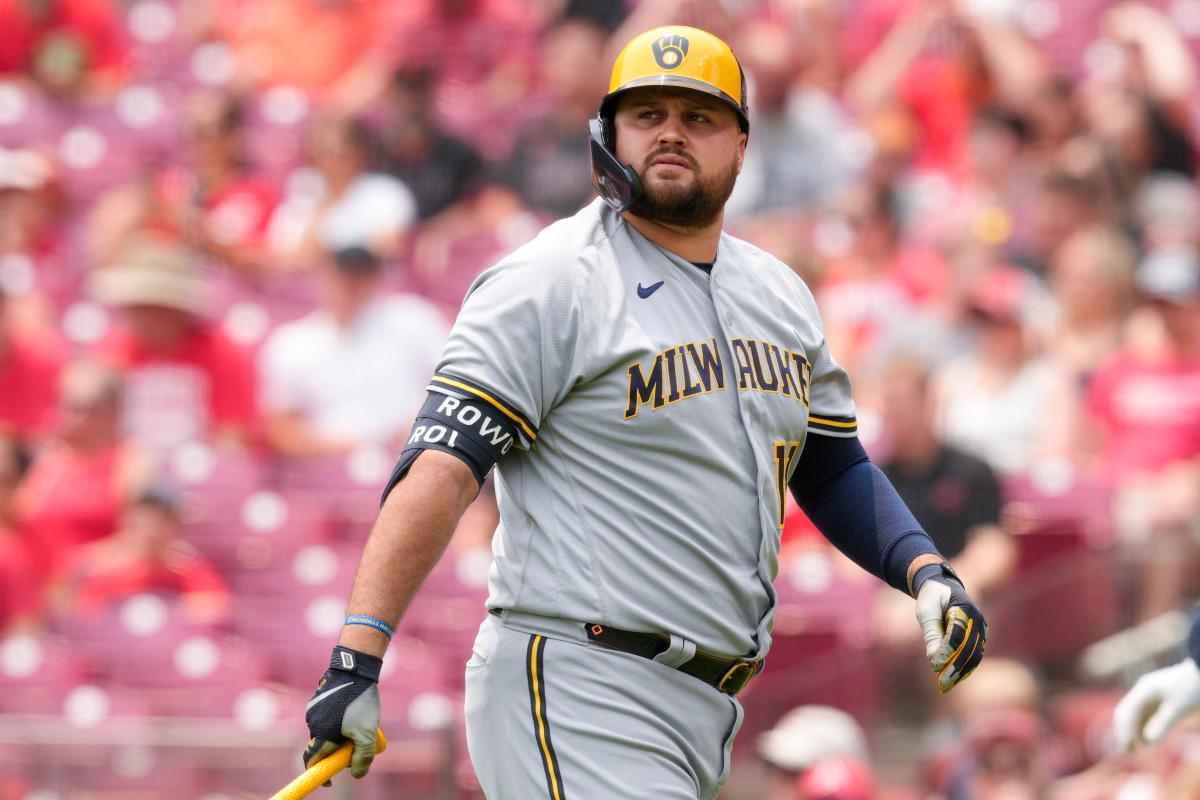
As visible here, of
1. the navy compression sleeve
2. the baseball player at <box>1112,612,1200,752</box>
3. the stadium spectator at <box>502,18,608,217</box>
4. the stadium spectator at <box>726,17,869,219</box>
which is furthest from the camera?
the stadium spectator at <box>726,17,869,219</box>

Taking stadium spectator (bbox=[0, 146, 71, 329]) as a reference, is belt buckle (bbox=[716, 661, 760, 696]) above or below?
below

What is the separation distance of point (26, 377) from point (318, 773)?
19.9ft

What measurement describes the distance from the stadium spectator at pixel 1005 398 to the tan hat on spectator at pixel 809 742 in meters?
2.12

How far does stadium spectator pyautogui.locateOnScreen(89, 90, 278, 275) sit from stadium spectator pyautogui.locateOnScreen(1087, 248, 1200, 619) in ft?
15.4

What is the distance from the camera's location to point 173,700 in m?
6.79

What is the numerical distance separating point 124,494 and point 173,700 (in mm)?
1050

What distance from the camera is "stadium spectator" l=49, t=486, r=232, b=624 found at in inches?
279

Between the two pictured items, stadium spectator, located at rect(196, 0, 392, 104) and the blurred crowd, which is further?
stadium spectator, located at rect(196, 0, 392, 104)

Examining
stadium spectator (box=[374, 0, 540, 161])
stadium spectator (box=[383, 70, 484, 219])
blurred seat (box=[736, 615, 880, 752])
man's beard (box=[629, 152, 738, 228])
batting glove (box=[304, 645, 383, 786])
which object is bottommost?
batting glove (box=[304, 645, 383, 786])

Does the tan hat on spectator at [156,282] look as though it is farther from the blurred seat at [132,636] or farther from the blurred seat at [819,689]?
the blurred seat at [819,689]

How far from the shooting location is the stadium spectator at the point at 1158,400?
711 cm

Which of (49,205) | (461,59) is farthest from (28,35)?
(461,59)

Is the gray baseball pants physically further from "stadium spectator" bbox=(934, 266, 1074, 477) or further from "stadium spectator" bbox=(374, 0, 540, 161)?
"stadium spectator" bbox=(374, 0, 540, 161)

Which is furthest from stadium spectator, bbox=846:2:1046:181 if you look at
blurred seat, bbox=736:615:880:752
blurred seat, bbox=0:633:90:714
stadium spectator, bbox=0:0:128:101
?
blurred seat, bbox=0:633:90:714
